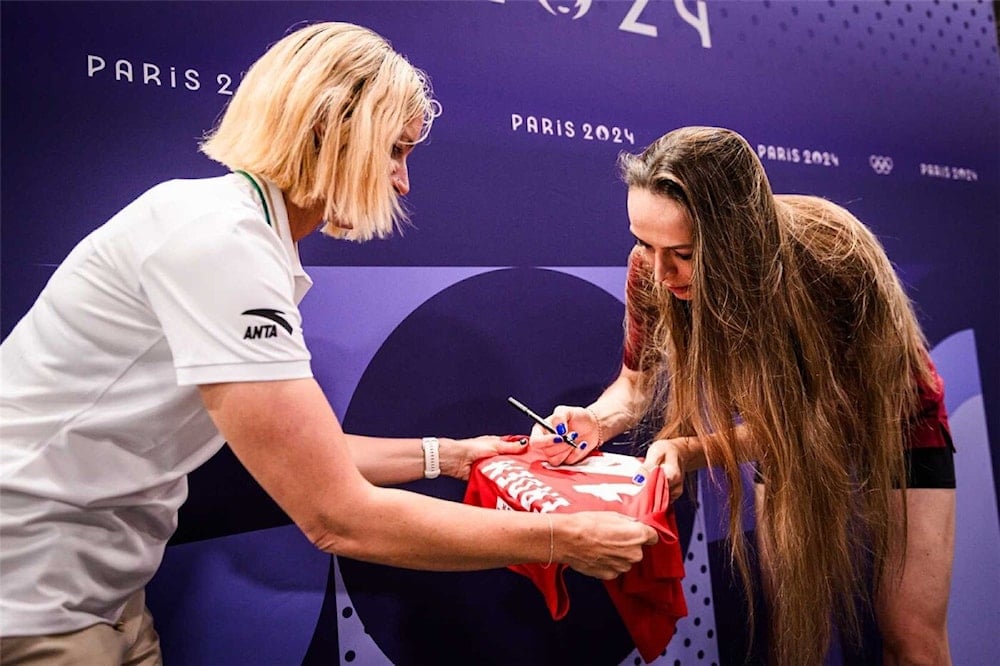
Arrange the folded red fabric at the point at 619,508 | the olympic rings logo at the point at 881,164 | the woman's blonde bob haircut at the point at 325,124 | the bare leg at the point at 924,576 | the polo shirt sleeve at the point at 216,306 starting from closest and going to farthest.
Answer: the polo shirt sleeve at the point at 216,306 → the woman's blonde bob haircut at the point at 325,124 → the folded red fabric at the point at 619,508 → the bare leg at the point at 924,576 → the olympic rings logo at the point at 881,164

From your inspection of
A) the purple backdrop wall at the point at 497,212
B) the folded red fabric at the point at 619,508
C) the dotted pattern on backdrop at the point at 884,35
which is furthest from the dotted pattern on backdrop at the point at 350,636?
the dotted pattern on backdrop at the point at 884,35

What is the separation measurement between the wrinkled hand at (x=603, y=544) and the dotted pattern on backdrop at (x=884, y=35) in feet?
5.45

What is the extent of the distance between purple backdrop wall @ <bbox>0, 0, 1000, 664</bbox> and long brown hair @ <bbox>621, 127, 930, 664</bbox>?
48 centimetres

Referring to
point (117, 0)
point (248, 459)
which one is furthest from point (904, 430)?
point (117, 0)

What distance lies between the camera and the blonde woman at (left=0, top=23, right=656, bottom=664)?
1.16 m

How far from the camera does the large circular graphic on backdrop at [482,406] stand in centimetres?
195

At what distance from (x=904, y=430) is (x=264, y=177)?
1554 mm

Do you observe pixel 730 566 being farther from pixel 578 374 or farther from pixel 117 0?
pixel 117 0

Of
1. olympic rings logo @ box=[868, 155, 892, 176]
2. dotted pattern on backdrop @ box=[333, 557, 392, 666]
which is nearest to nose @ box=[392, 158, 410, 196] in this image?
dotted pattern on backdrop @ box=[333, 557, 392, 666]

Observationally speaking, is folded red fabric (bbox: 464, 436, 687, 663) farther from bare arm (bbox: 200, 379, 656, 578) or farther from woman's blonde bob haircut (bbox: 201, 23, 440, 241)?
woman's blonde bob haircut (bbox: 201, 23, 440, 241)

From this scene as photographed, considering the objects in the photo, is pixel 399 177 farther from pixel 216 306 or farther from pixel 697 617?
pixel 697 617

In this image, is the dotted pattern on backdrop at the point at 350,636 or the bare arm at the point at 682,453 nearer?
the bare arm at the point at 682,453

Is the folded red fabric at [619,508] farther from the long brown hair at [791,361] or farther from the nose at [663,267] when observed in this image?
the nose at [663,267]

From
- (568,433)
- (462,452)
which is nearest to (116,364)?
(462,452)
